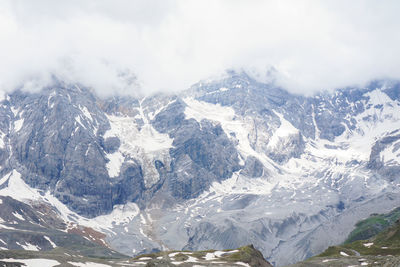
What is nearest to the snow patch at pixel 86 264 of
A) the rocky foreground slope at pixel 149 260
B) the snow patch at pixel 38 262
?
the rocky foreground slope at pixel 149 260

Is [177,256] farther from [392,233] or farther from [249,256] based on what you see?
[392,233]

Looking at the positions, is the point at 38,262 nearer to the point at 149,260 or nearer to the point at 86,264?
the point at 86,264

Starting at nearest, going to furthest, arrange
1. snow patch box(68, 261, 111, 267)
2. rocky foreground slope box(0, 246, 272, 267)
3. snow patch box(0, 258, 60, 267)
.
Result: rocky foreground slope box(0, 246, 272, 267)
snow patch box(0, 258, 60, 267)
snow patch box(68, 261, 111, 267)

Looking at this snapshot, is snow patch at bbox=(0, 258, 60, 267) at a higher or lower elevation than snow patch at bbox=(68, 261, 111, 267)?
higher

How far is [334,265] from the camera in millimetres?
125312

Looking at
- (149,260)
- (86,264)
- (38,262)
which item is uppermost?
(38,262)

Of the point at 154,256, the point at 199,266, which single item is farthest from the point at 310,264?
the point at 154,256

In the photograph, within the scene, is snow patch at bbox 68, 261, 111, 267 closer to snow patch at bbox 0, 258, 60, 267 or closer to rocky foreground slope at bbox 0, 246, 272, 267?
rocky foreground slope at bbox 0, 246, 272, 267

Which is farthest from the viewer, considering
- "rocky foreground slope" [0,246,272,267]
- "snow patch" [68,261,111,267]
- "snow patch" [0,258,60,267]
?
"snow patch" [68,261,111,267]

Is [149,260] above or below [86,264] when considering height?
below

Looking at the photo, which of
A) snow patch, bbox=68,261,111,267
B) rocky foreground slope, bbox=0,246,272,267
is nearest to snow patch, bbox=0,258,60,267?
rocky foreground slope, bbox=0,246,272,267

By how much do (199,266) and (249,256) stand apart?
24210 millimetres

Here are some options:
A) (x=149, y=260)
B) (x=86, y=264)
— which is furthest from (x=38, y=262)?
(x=149, y=260)

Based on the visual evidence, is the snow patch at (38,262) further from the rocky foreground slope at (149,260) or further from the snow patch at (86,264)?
the snow patch at (86,264)
